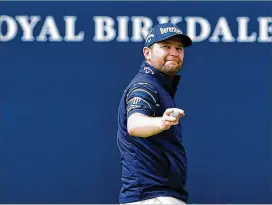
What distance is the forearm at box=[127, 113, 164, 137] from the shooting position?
5.28 m

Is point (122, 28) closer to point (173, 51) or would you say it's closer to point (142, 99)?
point (173, 51)

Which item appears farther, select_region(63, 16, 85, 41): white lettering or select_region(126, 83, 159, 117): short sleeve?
select_region(63, 16, 85, 41): white lettering

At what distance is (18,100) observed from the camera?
30.3 ft

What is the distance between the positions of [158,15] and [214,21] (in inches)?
17.6

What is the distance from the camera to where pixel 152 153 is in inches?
222

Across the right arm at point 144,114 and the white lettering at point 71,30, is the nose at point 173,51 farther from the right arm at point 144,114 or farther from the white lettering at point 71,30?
the white lettering at point 71,30

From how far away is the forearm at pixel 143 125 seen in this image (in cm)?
528

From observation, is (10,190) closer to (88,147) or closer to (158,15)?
(88,147)

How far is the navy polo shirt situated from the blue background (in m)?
3.41

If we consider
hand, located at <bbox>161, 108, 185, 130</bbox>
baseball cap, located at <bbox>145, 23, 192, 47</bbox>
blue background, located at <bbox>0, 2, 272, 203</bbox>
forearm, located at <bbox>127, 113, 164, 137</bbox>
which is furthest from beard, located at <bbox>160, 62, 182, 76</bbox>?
blue background, located at <bbox>0, 2, 272, 203</bbox>

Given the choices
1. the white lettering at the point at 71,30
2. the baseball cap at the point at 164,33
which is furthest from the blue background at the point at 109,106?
the baseball cap at the point at 164,33

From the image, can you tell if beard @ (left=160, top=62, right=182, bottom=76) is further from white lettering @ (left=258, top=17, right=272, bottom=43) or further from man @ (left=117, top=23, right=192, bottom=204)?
white lettering @ (left=258, top=17, right=272, bottom=43)

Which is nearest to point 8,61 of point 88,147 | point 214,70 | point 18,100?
point 18,100

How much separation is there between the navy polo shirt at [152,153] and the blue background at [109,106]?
134 inches
